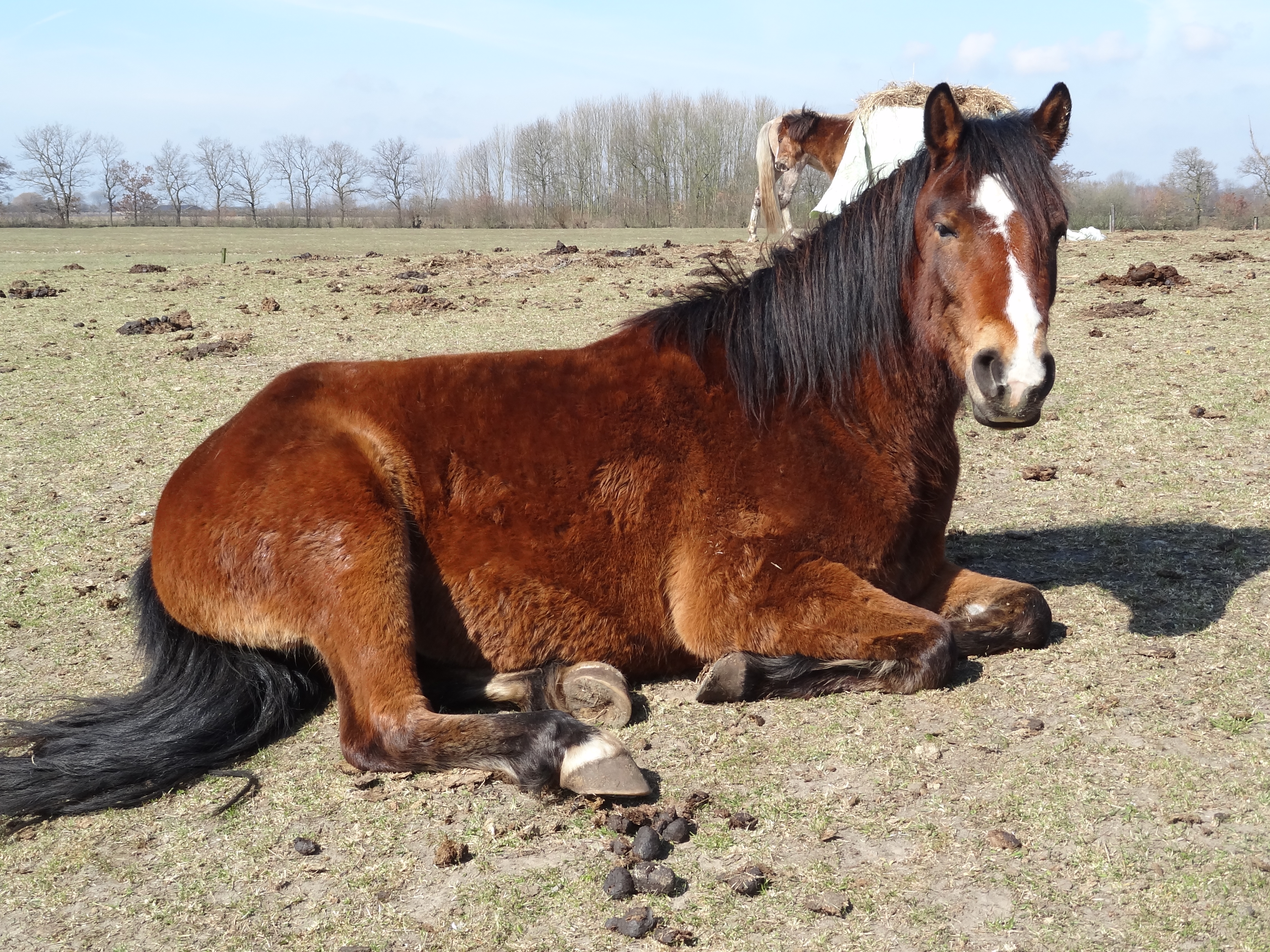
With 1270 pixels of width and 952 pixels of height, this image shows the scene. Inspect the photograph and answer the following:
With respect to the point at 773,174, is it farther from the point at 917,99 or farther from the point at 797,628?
the point at 797,628

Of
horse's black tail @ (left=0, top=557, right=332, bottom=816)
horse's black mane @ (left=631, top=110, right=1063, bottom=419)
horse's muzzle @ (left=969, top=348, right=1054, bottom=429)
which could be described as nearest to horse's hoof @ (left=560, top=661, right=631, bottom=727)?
horse's black tail @ (left=0, top=557, right=332, bottom=816)

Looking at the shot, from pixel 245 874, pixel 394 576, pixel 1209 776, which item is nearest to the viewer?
pixel 245 874

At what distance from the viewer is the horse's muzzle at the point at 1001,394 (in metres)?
3.14

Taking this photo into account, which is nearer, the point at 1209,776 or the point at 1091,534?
the point at 1209,776

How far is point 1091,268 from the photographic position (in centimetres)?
1283

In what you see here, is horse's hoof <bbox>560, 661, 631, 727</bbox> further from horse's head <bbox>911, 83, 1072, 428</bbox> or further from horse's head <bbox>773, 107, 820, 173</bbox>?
horse's head <bbox>773, 107, 820, 173</bbox>

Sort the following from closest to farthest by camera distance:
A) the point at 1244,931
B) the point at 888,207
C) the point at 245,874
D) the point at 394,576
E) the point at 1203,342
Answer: the point at 1244,931 < the point at 245,874 < the point at 394,576 < the point at 888,207 < the point at 1203,342

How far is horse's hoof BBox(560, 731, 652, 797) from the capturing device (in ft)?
9.91

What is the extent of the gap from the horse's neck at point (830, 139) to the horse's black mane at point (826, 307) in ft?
29.5

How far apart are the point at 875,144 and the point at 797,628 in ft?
29.8

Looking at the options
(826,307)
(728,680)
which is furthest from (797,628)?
(826,307)

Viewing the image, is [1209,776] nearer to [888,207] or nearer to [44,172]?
[888,207]

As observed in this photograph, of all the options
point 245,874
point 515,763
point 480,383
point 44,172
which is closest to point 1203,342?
point 480,383

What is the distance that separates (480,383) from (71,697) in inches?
74.0
